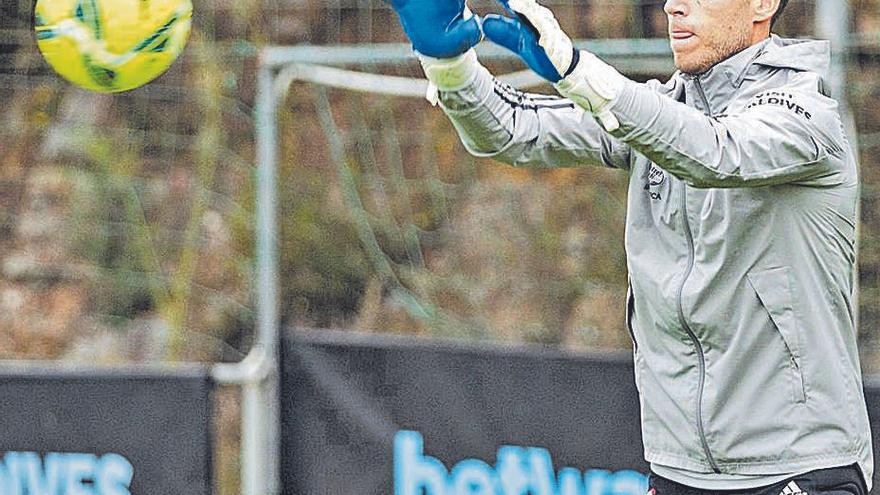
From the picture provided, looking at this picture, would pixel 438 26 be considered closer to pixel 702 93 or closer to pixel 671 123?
pixel 671 123

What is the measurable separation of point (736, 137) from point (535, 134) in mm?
679

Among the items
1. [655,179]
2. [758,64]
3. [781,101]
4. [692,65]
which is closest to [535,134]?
[655,179]

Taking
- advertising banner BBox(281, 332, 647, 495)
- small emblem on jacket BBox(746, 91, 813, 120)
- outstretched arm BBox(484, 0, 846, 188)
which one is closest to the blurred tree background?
advertising banner BBox(281, 332, 647, 495)

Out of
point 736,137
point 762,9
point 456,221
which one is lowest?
point 456,221

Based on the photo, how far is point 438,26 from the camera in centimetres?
288

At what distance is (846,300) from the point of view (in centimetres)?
321

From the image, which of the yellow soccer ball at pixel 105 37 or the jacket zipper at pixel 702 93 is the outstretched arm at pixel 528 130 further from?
the yellow soccer ball at pixel 105 37

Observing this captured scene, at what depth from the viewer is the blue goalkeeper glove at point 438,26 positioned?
2.82 metres

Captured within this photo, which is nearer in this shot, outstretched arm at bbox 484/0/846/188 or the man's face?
outstretched arm at bbox 484/0/846/188

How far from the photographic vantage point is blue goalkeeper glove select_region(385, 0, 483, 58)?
282cm

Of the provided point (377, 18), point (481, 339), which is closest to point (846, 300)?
point (481, 339)

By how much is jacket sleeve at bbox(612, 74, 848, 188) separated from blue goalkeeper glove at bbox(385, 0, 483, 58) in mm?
339

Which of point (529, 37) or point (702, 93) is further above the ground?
point (529, 37)

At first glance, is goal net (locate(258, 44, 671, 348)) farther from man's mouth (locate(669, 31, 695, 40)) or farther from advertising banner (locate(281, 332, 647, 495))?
man's mouth (locate(669, 31, 695, 40))
